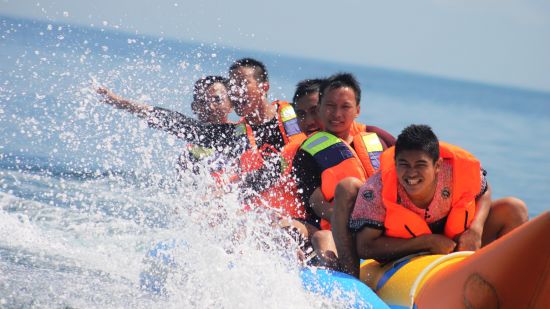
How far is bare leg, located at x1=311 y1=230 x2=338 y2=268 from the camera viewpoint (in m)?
4.23

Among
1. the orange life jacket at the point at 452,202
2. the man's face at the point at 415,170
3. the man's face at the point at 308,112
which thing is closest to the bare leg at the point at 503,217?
the orange life jacket at the point at 452,202

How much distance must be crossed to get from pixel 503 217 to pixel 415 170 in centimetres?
57

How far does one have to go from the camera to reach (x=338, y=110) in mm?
4730

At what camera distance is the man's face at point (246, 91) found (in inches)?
221

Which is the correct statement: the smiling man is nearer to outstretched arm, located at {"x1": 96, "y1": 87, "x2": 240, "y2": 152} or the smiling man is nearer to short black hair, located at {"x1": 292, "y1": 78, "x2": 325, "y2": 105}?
short black hair, located at {"x1": 292, "y1": 78, "x2": 325, "y2": 105}

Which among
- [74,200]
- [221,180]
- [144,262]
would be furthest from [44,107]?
[144,262]

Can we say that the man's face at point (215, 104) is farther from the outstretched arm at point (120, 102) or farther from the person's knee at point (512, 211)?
the person's knee at point (512, 211)

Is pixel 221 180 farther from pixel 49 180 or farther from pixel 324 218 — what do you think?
pixel 49 180

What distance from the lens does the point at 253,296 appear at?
3873mm

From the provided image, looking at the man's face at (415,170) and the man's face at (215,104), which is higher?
the man's face at (415,170)

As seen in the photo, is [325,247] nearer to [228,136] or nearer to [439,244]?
[439,244]

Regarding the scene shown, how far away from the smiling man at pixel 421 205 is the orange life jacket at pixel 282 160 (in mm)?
738

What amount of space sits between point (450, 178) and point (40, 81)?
1048cm

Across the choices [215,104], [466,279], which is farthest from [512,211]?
[215,104]
